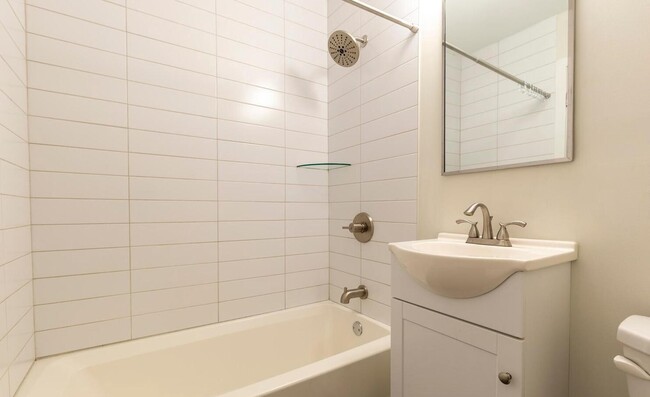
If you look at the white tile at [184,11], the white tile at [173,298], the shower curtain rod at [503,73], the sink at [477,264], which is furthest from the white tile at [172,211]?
the shower curtain rod at [503,73]

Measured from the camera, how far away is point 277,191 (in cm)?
186

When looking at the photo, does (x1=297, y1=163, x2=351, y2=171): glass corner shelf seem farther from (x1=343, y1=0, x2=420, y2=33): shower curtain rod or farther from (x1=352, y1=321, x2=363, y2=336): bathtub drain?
(x1=352, y1=321, x2=363, y2=336): bathtub drain

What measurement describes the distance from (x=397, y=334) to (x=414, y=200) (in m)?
0.65

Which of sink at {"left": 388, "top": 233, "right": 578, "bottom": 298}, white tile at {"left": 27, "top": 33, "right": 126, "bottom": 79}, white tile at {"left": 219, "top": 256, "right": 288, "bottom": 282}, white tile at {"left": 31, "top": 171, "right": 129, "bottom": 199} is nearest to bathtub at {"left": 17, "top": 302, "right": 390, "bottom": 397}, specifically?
white tile at {"left": 219, "top": 256, "right": 288, "bottom": 282}

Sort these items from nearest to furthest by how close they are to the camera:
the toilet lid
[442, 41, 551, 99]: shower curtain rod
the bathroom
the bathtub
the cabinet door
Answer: the toilet lid → the cabinet door → the bathroom → [442, 41, 551, 99]: shower curtain rod → the bathtub

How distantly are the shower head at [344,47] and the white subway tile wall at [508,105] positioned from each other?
18.2 inches

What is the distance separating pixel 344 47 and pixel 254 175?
0.87 metres

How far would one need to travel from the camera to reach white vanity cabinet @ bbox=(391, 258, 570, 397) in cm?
74

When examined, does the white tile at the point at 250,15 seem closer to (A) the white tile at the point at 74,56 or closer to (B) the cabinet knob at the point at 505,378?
(A) the white tile at the point at 74,56

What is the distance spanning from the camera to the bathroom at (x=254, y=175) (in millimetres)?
888

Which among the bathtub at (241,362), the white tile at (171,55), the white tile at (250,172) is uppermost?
the white tile at (171,55)

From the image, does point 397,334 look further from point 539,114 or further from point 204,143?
point 204,143

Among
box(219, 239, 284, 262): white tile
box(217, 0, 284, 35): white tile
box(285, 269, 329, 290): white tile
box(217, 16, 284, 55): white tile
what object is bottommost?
box(285, 269, 329, 290): white tile

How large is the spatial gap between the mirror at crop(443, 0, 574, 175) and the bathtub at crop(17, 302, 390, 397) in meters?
0.95
